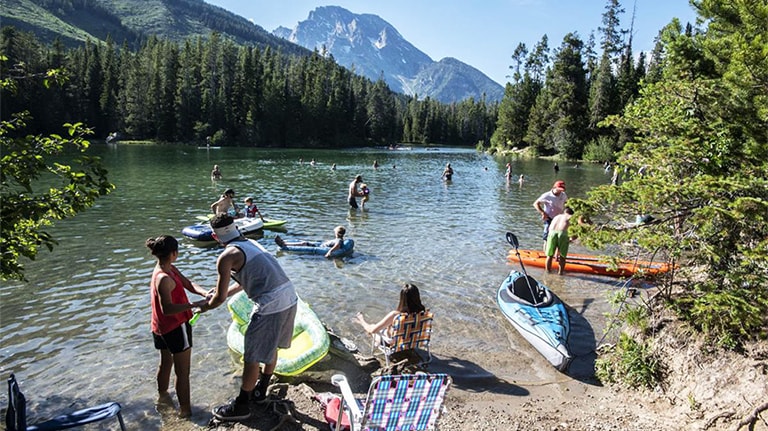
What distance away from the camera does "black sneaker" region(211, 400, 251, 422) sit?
5.18 meters

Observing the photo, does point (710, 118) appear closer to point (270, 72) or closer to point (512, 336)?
point (512, 336)

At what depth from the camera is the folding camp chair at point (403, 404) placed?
13.6 feet

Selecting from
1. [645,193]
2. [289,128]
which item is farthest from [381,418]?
[289,128]

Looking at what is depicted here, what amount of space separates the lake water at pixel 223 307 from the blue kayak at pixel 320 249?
315 millimetres

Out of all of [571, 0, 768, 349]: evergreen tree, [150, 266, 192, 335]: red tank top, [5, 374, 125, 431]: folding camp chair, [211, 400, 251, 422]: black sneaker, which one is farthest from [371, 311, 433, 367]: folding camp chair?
[5, 374, 125, 431]: folding camp chair

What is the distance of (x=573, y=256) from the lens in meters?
13.4

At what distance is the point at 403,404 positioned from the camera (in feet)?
14.0

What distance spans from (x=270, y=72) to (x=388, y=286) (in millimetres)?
95501

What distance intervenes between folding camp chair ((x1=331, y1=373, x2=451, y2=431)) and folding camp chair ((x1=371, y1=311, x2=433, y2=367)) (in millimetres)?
2370

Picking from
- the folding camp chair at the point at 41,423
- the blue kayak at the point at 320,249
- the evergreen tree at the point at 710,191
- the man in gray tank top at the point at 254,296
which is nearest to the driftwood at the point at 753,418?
the evergreen tree at the point at 710,191

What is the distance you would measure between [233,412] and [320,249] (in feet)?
27.9

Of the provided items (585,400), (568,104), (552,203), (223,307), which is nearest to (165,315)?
(223,307)

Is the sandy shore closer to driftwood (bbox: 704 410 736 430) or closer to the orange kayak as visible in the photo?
driftwood (bbox: 704 410 736 430)

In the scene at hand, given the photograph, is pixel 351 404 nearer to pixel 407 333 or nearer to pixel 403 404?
pixel 403 404
